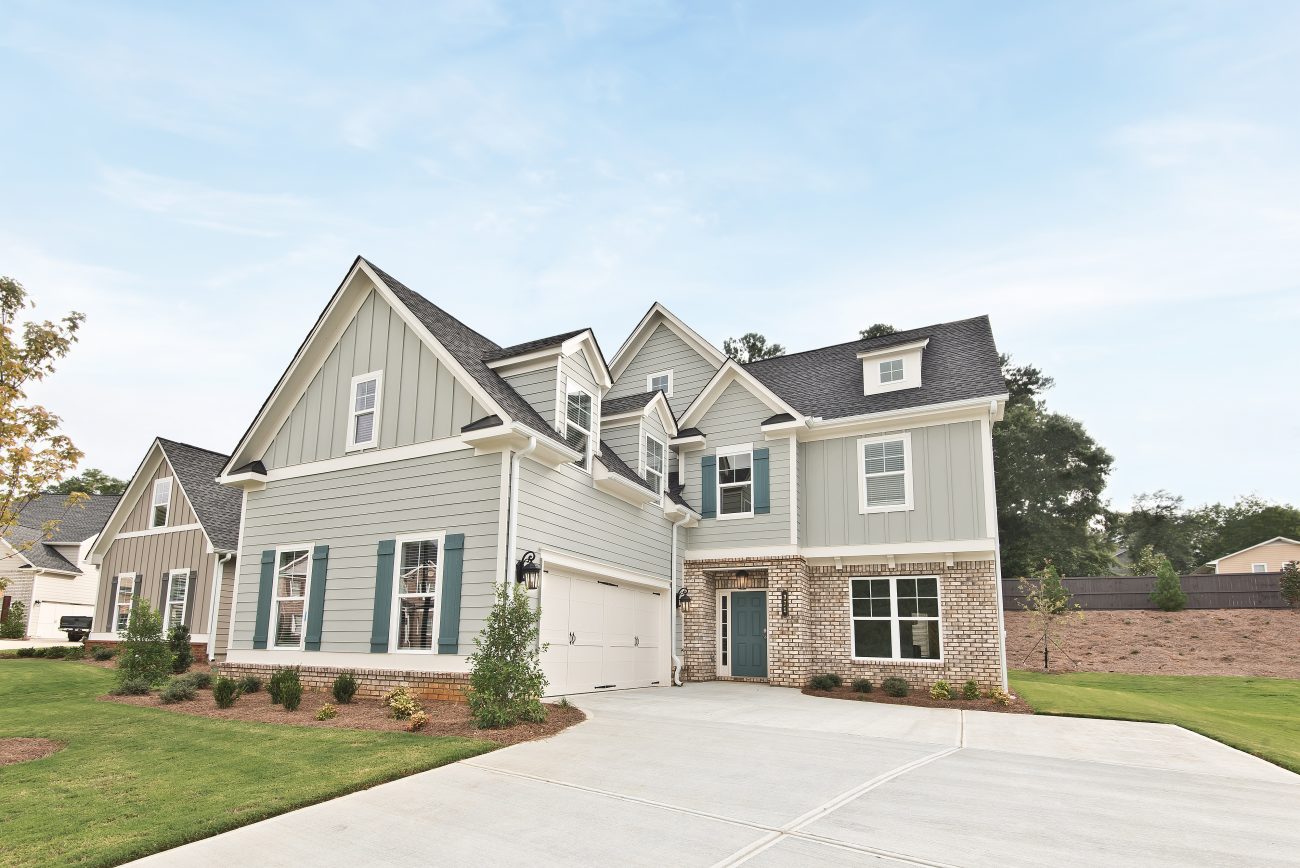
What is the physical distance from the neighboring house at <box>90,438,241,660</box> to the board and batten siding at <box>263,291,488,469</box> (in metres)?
7.48

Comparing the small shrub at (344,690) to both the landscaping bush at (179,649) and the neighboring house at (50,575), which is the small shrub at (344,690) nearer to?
the landscaping bush at (179,649)

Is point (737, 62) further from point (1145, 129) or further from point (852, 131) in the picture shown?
point (1145, 129)

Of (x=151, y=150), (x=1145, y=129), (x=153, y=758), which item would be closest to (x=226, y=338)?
(x=151, y=150)

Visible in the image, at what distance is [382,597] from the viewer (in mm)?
13094

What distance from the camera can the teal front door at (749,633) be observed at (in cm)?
1791

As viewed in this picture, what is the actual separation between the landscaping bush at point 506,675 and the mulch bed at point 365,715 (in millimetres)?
184

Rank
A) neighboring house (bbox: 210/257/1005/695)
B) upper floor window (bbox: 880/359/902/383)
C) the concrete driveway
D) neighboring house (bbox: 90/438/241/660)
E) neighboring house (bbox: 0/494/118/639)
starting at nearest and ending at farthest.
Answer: the concrete driveway → neighboring house (bbox: 210/257/1005/695) → upper floor window (bbox: 880/359/902/383) → neighboring house (bbox: 90/438/241/660) → neighboring house (bbox: 0/494/118/639)

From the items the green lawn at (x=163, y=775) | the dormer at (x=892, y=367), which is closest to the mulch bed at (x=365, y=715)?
the green lawn at (x=163, y=775)

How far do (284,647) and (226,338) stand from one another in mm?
8889

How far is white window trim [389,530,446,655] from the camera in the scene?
1238cm

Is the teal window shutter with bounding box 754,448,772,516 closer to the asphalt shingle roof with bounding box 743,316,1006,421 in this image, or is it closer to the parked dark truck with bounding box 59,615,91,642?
the asphalt shingle roof with bounding box 743,316,1006,421

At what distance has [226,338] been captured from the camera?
755 inches

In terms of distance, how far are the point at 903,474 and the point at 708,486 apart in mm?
4530

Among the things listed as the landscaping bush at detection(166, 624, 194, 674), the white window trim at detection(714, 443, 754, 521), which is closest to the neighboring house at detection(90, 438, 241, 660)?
the landscaping bush at detection(166, 624, 194, 674)
